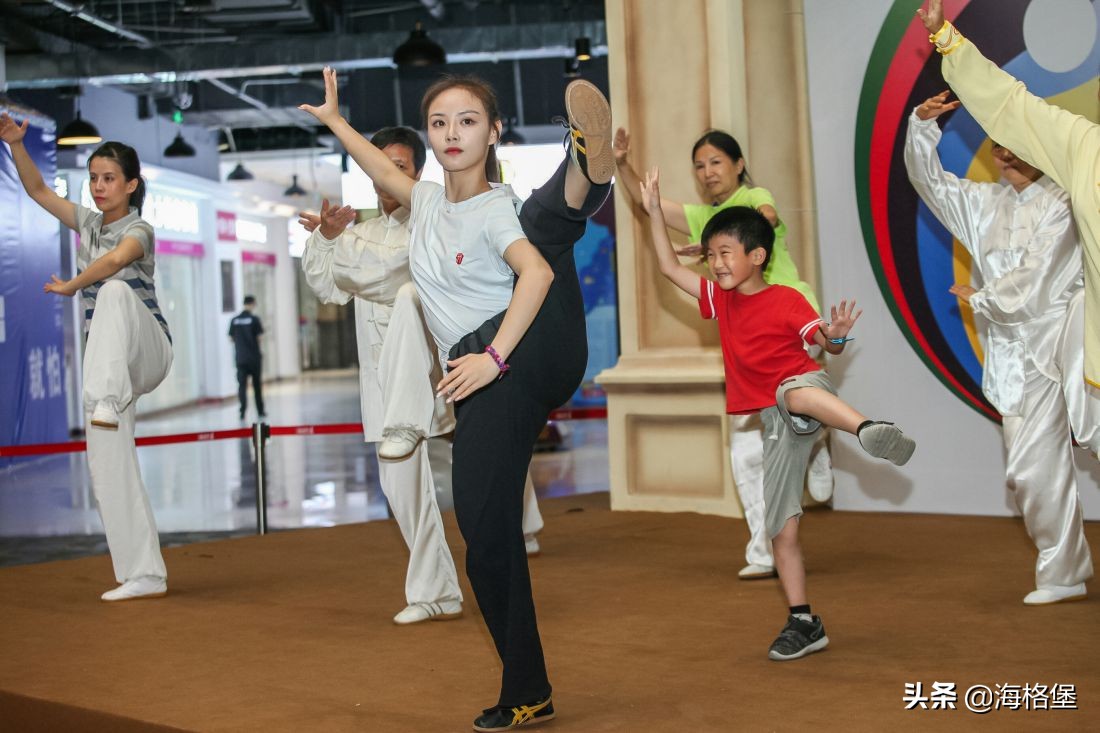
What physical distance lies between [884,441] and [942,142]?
2.97m

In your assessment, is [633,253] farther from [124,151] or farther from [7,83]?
[7,83]

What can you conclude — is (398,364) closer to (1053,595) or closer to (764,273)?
(764,273)

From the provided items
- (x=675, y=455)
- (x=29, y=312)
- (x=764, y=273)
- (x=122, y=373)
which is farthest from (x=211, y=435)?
(x=29, y=312)

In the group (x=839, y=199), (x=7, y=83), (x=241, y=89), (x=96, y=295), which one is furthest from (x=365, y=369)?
(x=241, y=89)

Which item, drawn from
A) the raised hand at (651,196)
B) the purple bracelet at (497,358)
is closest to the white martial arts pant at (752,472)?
the raised hand at (651,196)

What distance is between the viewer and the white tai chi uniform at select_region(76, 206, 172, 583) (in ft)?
14.7

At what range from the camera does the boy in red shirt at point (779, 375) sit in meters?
3.41

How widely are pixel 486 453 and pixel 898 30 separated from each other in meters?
4.13

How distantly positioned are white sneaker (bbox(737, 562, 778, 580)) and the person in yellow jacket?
5.63ft

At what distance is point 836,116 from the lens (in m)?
6.17

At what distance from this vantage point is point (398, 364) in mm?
3938

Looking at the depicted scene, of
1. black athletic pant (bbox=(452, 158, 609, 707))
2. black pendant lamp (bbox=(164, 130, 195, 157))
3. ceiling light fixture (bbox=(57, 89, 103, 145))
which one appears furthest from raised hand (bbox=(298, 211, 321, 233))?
black pendant lamp (bbox=(164, 130, 195, 157))

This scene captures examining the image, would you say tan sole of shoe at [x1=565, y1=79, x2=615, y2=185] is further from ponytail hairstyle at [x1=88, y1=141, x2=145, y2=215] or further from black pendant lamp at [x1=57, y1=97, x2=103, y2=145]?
black pendant lamp at [x1=57, y1=97, x2=103, y2=145]

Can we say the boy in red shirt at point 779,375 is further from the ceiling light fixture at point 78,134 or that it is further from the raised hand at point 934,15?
the ceiling light fixture at point 78,134
